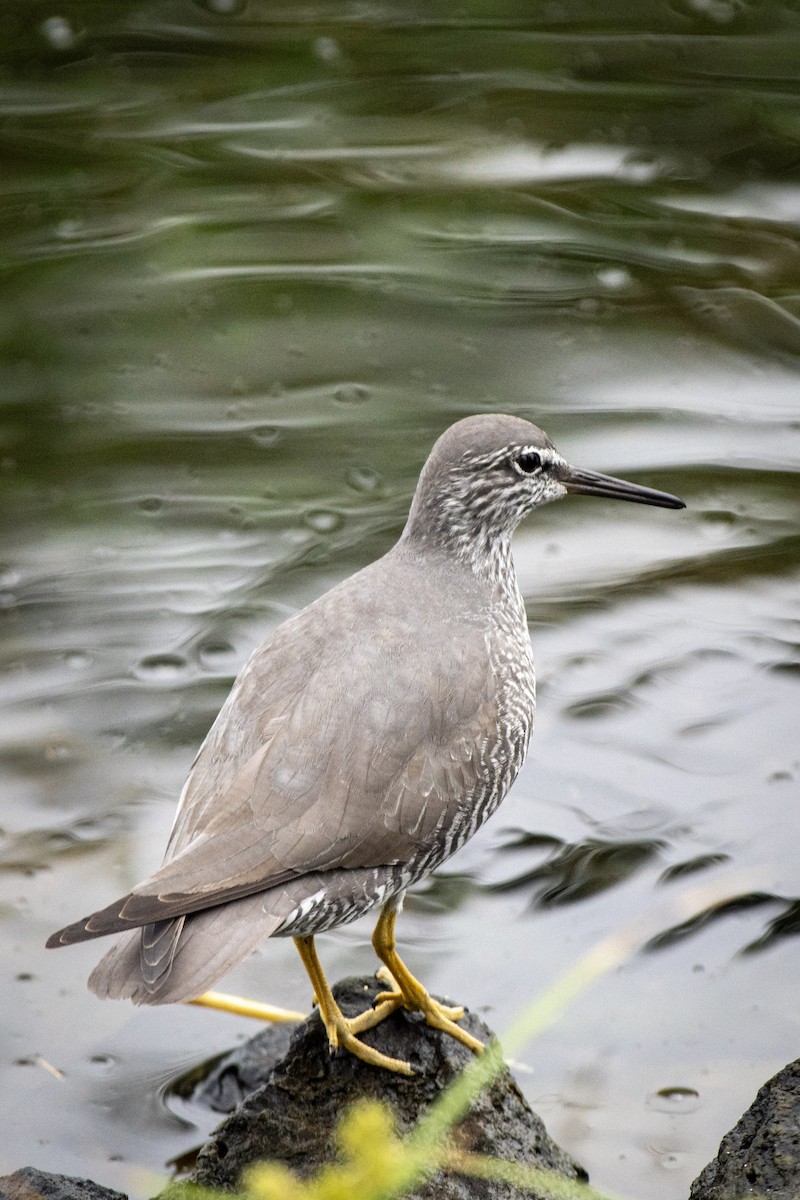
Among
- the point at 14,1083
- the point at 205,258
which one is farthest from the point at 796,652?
the point at 205,258

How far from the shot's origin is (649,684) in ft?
23.0

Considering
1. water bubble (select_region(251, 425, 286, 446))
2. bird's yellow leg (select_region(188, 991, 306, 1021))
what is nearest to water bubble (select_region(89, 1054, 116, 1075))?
bird's yellow leg (select_region(188, 991, 306, 1021))

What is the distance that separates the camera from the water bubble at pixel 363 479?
26.7 ft

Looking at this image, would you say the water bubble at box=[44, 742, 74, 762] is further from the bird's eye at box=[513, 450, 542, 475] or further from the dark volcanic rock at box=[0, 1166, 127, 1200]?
the dark volcanic rock at box=[0, 1166, 127, 1200]

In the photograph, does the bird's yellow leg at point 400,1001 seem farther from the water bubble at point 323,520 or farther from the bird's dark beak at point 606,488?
the water bubble at point 323,520

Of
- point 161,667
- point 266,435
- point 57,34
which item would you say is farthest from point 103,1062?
point 57,34

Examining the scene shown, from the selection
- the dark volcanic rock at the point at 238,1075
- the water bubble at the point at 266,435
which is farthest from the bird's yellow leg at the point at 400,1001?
the water bubble at the point at 266,435

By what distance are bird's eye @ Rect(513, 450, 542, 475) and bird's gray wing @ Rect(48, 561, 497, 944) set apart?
1.97 ft

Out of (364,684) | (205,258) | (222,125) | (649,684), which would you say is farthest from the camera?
(222,125)

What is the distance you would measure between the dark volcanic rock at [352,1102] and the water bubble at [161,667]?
2.96m

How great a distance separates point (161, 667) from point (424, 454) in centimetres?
190

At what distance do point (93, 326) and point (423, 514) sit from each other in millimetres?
4880

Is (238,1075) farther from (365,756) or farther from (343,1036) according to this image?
(365,756)

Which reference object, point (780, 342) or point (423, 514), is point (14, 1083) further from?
point (780, 342)
